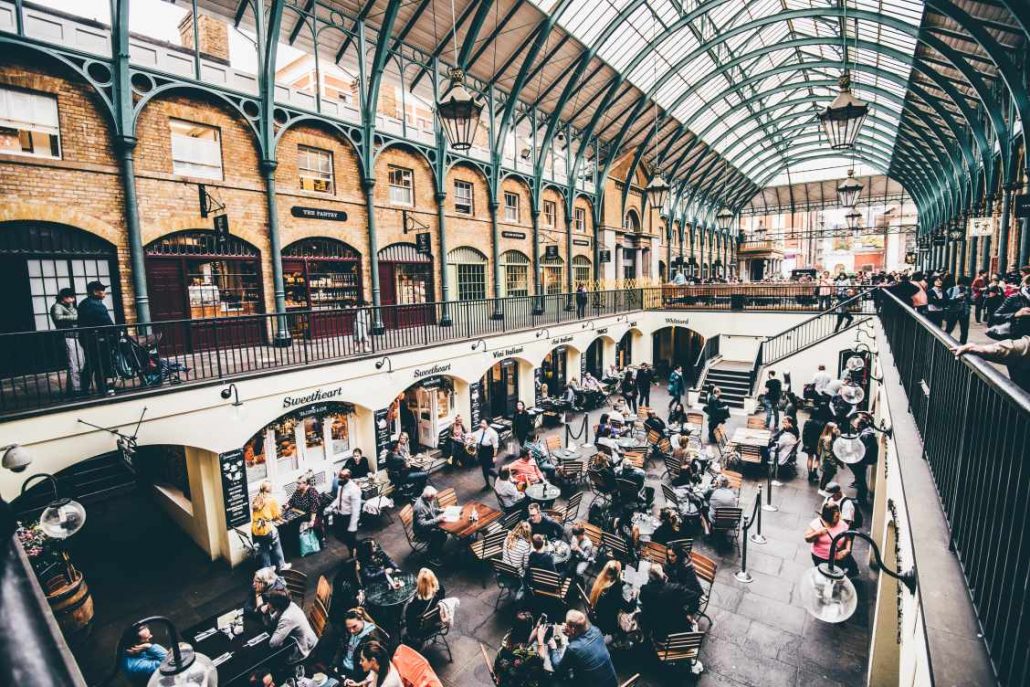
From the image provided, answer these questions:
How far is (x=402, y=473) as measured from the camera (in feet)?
36.8

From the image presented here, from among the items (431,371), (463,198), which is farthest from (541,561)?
(463,198)

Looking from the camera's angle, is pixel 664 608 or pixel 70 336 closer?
pixel 664 608

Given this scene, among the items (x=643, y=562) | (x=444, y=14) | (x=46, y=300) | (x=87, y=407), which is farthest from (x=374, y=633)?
(x=444, y=14)

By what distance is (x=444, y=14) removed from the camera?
15.0 meters

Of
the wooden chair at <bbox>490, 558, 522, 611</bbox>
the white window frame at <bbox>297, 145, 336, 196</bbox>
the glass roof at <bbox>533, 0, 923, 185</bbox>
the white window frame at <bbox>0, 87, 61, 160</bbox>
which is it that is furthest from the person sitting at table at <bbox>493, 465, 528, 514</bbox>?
the glass roof at <bbox>533, 0, 923, 185</bbox>

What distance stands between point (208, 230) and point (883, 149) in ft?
146

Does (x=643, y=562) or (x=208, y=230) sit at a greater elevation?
(x=208, y=230)

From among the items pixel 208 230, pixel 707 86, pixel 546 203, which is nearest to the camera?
pixel 208 230

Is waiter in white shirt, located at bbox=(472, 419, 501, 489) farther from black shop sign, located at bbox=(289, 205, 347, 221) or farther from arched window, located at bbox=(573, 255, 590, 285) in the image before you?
arched window, located at bbox=(573, 255, 590, 285)

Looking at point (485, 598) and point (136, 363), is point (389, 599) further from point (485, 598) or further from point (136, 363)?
point (136, 363)

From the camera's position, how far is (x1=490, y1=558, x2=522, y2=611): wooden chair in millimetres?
7586

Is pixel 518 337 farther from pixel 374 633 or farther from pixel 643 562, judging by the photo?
pixel 374 633

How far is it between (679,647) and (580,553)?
Result: 1.99 meters

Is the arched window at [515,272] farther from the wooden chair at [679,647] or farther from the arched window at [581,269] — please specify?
the wooden chair at [679,647]
